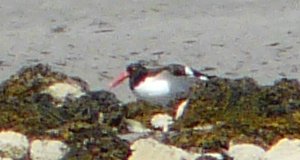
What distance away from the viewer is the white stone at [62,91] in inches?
250

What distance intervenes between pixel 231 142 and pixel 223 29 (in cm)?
382

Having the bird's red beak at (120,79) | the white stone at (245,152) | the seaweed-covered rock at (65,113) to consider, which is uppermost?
the white stone at (245,152)

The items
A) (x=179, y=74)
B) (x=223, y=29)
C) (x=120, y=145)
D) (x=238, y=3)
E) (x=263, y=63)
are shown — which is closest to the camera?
(x=120, y=145)

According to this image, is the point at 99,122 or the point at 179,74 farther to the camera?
the point at 179,74

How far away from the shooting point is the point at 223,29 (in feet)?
30.1

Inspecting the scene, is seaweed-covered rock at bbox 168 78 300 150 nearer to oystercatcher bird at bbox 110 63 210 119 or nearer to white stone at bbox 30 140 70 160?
white stone at bbox 30 140 70 160

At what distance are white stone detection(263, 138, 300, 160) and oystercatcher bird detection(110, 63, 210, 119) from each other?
5.11 feet

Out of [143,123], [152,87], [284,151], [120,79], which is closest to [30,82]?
[143,123]

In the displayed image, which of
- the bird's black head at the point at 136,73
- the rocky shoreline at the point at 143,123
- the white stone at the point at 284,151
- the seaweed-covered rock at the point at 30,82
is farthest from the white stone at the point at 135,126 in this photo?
the bird's black head at the point at 136,73

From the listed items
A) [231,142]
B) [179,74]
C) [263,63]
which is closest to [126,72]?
[179,74]

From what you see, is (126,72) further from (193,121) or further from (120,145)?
(120,145)

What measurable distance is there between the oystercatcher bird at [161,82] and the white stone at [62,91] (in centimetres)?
58

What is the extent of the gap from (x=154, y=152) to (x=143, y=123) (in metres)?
1.06

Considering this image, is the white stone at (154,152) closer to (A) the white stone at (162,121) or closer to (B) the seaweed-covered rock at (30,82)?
(A) the white stone at (162,121)
